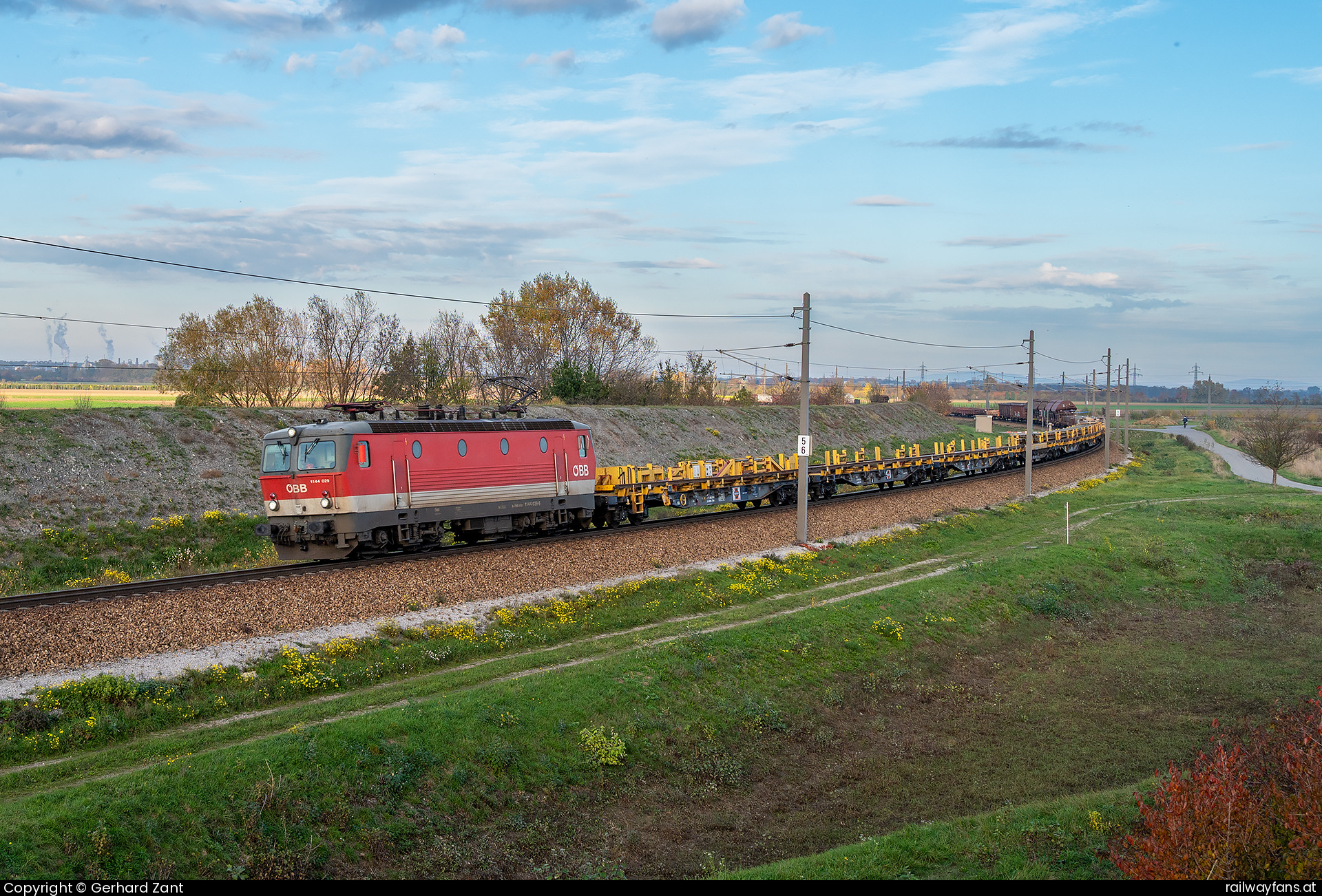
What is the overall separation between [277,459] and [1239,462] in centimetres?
9570

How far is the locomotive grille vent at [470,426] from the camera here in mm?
21875

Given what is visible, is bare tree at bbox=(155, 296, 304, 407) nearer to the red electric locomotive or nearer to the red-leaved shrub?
the red electric locomotive

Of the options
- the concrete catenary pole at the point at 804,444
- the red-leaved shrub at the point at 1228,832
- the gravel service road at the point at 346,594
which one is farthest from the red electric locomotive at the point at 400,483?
the red-leaved shrub at the point at 1228,832

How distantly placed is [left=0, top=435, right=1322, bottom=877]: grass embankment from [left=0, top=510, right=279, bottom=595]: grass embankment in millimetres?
10542

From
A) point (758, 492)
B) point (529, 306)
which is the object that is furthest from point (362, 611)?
point (529, 306)

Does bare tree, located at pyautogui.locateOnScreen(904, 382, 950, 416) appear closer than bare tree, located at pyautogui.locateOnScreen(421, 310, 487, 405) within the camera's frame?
No

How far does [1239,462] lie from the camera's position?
87938 millimetres

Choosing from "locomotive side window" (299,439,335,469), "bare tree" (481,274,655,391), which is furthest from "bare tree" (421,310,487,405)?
"locomotive side window" (299,439,335,469)

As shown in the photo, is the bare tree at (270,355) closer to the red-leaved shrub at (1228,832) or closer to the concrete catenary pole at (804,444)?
the concrete catenary pole at (804,444)

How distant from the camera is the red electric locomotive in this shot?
68.8 feet

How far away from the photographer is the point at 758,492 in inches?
1425

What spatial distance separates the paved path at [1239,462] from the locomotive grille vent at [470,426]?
2261 inches

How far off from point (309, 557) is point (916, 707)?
15274mm

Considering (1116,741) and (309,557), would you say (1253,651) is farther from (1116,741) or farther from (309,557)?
(309,557)
